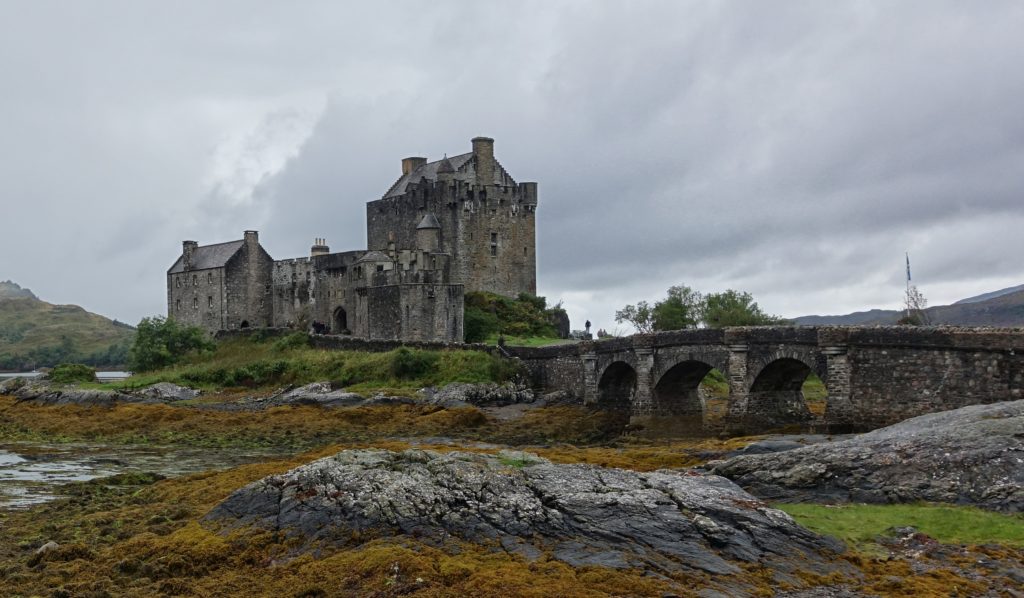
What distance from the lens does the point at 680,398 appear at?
43094 millimetres

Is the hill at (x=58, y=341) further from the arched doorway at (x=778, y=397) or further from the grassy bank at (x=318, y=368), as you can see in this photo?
the arched doorway at (x=778, y=397)

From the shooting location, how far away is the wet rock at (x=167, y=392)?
5778 cm

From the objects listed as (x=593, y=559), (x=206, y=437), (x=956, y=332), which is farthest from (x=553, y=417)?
(x=593, y=559)

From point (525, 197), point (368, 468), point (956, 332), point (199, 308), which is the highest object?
point (525, 197)

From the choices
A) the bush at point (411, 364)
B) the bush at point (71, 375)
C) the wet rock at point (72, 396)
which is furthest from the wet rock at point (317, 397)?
the bush at point (71, 375)

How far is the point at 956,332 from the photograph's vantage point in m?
28.7

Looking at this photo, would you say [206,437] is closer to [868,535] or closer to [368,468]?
[368,468]

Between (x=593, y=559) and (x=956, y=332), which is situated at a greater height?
(x=956, y=332)

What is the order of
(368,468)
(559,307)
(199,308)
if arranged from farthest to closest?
(199,308) → (559,307) → (368,468)

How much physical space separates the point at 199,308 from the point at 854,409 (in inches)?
2340

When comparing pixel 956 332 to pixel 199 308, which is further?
pixel 199 308

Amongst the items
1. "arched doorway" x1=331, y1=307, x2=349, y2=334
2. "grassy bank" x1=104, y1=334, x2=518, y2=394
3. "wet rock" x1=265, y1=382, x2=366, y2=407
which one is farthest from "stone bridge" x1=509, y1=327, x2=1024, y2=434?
"arched doorway" x1=331, y1=307, x2=349, y2=334

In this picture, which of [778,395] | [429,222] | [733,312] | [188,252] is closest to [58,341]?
[188,252]

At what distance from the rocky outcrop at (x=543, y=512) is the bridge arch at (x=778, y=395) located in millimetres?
16026
